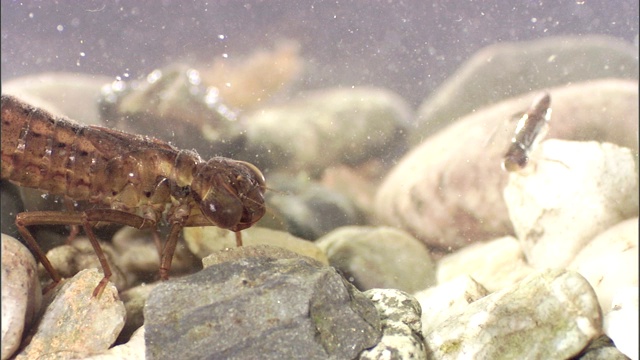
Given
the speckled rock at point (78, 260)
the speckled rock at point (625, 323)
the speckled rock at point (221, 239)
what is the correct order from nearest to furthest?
the speckled rock at point (625, 323) → the speckled rock at point (78, 260) → the speckled rock at point (221, 239)

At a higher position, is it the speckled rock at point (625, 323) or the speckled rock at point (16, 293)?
the speckled rock at point (625, 323)

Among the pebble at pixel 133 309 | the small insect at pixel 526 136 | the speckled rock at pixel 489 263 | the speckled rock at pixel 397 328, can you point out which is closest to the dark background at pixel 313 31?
the small insect at pixel 526 136

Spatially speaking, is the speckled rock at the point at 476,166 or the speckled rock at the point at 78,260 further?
the speckled rock at the point at 476,166

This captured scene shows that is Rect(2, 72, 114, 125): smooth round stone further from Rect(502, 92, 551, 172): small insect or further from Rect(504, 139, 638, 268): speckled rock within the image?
Rect(504, 139, 638, 268): speckled rock

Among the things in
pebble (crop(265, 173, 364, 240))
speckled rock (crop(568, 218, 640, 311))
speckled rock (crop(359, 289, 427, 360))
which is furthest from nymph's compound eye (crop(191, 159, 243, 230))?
speckled rock (crop(568, 218, 640, 311))

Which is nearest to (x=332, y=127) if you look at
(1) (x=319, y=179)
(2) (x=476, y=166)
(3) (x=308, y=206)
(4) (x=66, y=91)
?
(1) (x=319, y=179)

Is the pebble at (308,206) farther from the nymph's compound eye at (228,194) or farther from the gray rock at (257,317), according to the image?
the gray rock at (257,317)
